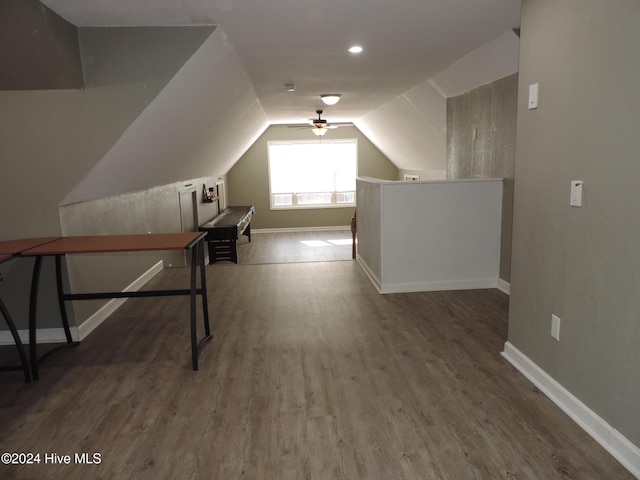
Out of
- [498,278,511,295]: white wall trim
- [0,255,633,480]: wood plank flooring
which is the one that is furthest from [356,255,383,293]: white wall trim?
[498,278,511,295]: white wall trim

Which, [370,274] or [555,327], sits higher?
[555,327]

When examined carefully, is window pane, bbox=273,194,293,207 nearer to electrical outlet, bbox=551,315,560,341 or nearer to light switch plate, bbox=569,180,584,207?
electrical outlet, bbox=551,315,560,341

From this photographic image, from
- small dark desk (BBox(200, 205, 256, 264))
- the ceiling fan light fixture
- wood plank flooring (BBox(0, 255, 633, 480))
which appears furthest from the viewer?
small dark desk (BBox(200, 205, 256, 264))

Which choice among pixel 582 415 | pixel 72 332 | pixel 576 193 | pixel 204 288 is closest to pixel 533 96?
pixel 576 193

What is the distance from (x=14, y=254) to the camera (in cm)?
262

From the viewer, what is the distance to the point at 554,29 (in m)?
2.18

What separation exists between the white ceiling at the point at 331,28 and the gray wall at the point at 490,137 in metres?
0.52

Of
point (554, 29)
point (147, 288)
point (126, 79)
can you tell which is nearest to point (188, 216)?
point (147, 288)

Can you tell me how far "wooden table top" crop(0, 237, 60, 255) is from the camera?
2.69m

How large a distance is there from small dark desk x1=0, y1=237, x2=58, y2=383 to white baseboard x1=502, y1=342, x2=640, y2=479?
297 centimetres

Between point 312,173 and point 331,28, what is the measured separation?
701 centimetres

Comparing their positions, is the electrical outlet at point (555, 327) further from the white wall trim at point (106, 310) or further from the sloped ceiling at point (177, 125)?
the white wall trim at point (106, 310)

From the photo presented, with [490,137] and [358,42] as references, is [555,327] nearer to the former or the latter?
[358,42]

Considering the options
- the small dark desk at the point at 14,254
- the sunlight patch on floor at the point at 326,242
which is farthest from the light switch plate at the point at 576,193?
the sunlight patch on floor at the point at 326,242
